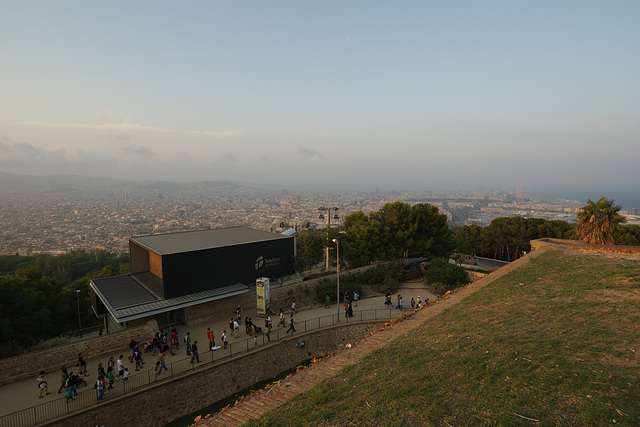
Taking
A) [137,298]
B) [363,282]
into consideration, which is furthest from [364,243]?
[137,298]

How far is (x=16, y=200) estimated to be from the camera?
186m

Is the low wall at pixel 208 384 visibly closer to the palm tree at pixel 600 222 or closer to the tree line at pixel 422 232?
the tree line at pixel 422 232

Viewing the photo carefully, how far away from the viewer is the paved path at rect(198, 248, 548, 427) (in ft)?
28.5

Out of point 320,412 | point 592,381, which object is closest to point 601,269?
point 592,381

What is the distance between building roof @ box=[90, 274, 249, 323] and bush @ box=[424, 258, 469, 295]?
52.2 ft

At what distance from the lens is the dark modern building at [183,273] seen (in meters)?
18.9

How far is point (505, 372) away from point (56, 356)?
18.4 meters

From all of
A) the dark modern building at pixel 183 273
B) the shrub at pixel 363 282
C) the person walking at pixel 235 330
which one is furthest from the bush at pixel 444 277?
the person walking at pixel 235 330

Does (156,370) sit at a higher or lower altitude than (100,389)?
lower

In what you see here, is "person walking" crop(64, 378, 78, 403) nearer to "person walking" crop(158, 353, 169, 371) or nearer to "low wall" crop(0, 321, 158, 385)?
"low wall" crop(0, 321, 158, 385)

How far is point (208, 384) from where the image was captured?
47.8 ft

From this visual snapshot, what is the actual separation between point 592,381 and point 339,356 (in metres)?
7.52

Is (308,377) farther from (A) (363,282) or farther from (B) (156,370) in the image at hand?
(A) (363,282)

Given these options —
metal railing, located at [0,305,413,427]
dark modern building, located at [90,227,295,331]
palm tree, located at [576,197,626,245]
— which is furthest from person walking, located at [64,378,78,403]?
palm tree, located at [576,197,626,245]
